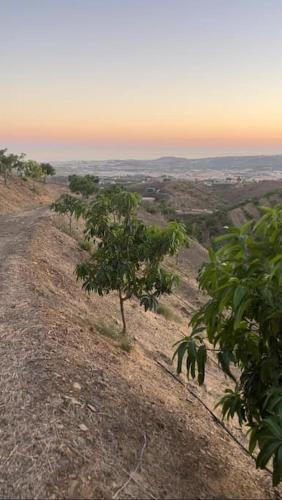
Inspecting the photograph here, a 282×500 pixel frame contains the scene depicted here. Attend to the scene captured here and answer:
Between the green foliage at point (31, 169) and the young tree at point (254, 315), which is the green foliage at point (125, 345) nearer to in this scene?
the young tree at point (254, 315)

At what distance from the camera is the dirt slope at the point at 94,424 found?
15.0 feet

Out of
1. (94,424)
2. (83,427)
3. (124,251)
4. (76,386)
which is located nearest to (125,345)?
(124,251)

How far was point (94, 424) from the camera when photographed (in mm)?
5418

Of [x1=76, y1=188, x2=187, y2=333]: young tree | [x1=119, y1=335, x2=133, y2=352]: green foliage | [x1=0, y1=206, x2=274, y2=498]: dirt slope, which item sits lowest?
[x1=119, y1=335, x2=133, y2=352]: green foliage

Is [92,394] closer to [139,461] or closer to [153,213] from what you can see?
[139,461]

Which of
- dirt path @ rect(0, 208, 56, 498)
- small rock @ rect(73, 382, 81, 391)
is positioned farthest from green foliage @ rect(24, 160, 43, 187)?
small rock @ rect(73, 382, 81, 391)

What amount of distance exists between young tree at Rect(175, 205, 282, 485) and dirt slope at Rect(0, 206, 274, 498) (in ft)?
4.29

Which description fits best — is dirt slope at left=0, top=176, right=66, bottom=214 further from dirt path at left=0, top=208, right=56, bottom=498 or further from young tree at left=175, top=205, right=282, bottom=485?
young tree at left=175, top=205, right=282, bottom=485

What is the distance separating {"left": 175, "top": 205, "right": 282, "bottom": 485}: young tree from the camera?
3.57 meters

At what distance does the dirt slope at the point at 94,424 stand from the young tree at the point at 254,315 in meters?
1.31

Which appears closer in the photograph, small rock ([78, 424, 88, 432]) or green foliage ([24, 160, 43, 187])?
small rock ([78, 424, 88, 432])

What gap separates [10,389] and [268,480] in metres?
3.50

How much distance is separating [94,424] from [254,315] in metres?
2.60

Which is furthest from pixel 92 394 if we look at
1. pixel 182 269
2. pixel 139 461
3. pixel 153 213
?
pixel 153 213
